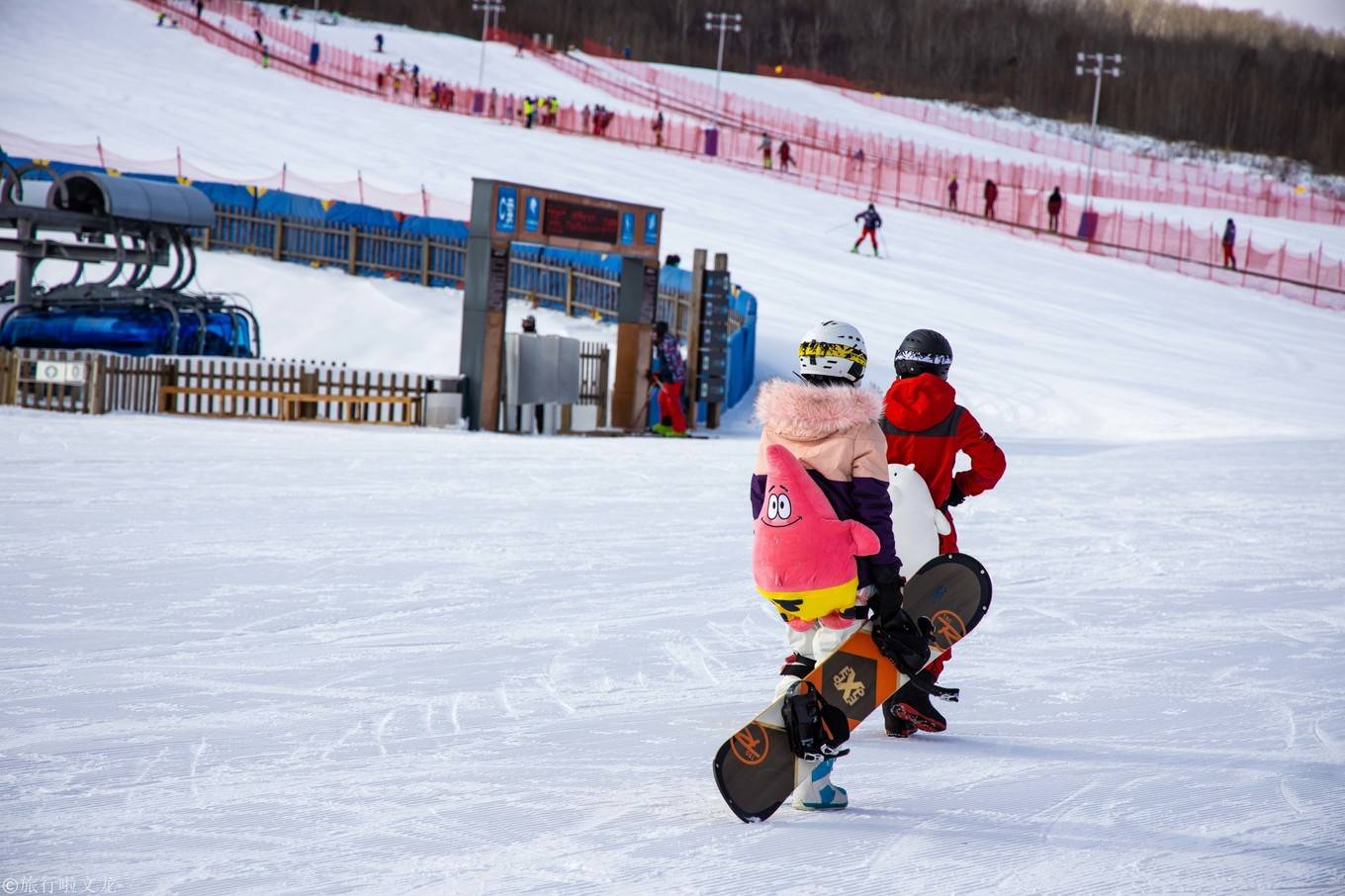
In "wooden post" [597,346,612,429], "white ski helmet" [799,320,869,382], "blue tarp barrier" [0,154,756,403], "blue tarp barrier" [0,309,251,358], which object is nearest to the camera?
"white ski helmet" [799,320,869,382]

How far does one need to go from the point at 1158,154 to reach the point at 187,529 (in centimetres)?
7642

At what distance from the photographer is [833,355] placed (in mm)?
3871

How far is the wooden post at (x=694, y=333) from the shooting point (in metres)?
17.4

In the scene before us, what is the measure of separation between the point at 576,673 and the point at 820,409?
7.21 ft

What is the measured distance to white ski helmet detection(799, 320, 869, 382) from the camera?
12.7 feet

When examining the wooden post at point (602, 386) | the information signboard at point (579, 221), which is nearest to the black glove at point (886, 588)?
the information signboard at point (579, 221)

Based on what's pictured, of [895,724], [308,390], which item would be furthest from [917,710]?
[308,390]

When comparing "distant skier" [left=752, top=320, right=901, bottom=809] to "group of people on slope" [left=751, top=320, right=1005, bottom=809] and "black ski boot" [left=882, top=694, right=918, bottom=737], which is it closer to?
"group of people on slope" [left=751, top=320, right=1005, bottom=809]

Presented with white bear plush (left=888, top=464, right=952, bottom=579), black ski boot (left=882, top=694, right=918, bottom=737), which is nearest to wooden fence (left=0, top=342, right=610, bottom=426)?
black ski boot (left=882, top=694, right=918, bottom=737)

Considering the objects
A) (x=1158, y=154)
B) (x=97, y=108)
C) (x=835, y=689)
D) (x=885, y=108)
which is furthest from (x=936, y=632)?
(x=1158, y=154)

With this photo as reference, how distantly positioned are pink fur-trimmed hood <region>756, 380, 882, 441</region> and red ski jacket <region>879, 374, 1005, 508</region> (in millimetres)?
885

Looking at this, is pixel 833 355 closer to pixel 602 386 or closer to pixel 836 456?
pixel 836 456

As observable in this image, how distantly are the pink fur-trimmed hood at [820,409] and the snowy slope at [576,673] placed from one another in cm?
118

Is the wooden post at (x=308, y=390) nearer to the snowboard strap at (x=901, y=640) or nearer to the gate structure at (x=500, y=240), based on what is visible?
the gate structure at (x=500, y=240)
